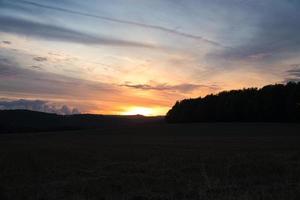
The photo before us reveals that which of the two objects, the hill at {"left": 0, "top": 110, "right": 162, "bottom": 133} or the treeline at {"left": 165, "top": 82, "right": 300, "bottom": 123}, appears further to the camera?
the hill at {"left": 0, "top": 110, "right": 162, "bottom": 133}

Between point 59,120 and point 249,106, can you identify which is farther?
point 59,120

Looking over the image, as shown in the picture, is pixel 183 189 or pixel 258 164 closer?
pixel 183 189

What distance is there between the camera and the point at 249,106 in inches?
4496

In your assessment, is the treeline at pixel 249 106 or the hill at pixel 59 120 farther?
the hill at pixel 59 120

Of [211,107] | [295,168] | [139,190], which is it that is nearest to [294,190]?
[139,190]

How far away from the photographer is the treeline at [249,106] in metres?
106

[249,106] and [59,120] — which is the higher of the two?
[249,106]

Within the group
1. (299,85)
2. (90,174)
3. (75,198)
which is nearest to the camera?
(75,198)

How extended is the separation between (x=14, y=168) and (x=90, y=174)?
4.40 metres

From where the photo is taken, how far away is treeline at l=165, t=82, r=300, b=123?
105500 millimetres

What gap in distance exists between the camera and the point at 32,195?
13047 mm

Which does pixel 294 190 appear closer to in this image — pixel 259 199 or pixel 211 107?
pixel 259 199

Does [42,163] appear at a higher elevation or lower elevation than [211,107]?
lower

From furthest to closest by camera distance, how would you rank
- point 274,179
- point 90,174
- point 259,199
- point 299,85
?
point 299,85 < point 90,174 < point 274,179 < point 259,199
